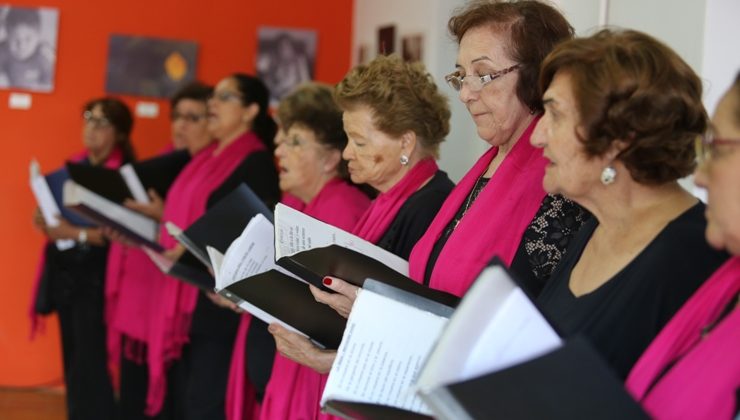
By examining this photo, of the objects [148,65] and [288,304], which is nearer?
[288,304]

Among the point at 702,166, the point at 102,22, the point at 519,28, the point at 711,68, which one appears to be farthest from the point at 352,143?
the point at 102,22

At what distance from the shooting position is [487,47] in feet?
7.04

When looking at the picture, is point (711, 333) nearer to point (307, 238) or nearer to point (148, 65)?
point (307, 238)

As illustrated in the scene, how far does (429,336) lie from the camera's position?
5.46 feet

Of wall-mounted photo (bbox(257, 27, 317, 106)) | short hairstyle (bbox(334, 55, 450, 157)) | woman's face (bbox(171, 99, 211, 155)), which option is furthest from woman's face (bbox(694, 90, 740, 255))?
wall-mounted photo (bbox(257, 27, 317, 106))

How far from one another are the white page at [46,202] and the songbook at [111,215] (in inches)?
13.8

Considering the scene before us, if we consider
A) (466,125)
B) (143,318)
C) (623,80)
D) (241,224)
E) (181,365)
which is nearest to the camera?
(623,80)

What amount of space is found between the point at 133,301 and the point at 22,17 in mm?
2346

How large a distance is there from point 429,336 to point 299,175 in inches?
64.1

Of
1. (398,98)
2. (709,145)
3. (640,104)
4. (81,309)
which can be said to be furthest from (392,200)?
(81,309)

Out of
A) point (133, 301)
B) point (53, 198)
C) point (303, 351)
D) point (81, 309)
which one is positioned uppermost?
point (53, 198)

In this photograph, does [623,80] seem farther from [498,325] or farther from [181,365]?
[181,365]

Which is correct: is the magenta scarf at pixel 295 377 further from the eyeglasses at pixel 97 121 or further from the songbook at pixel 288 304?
the eyeglasses at pixel 97 121

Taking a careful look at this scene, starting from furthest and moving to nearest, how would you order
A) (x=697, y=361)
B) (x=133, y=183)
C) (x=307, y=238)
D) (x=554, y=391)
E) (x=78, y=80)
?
(x=78, y=80) < (x=133, y=183) < (x=307, y=238) < (x=697, y=361) < (x=554, y=391)
